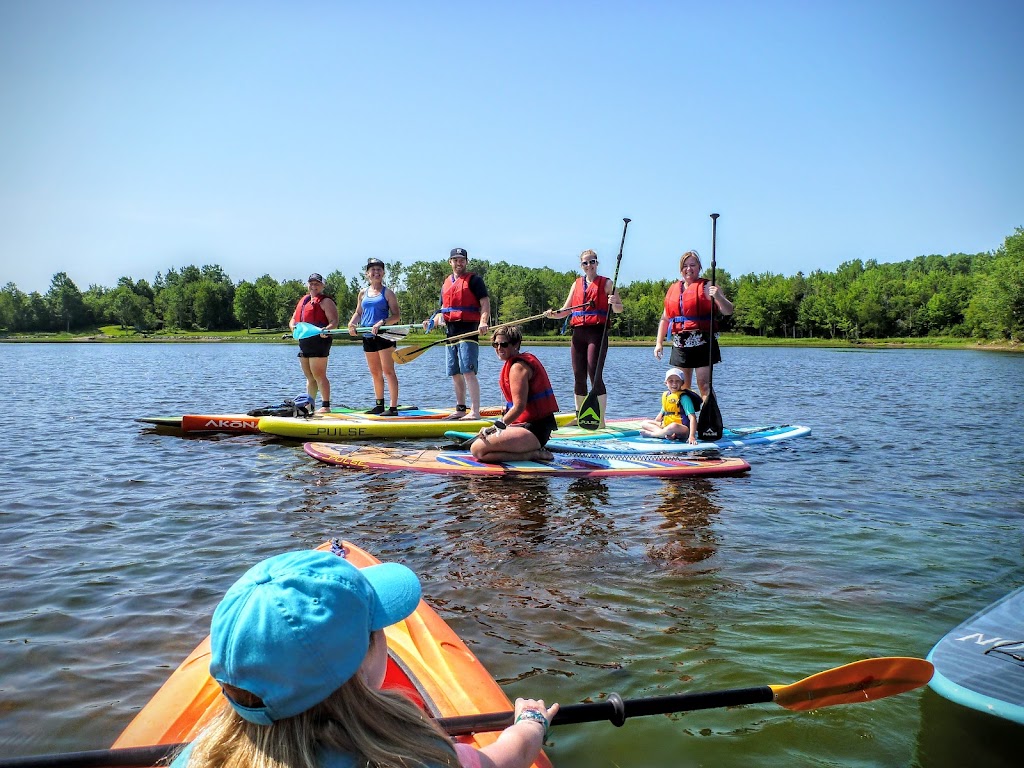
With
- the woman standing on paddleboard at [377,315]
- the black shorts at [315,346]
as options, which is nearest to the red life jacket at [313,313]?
the black shorts at [315,346]

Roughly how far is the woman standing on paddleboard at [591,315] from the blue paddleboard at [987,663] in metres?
6.78

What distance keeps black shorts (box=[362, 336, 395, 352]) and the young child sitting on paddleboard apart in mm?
4030

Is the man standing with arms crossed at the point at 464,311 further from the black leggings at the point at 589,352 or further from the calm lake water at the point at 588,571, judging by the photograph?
the calm lake water at the point at 588,571

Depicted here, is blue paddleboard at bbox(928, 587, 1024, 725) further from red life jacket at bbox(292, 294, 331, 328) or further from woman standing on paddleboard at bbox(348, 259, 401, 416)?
red life jacket at bbox(292, 294, 331, 328)

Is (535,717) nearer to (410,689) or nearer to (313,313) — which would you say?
(410,689)

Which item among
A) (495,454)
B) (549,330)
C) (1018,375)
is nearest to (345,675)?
(495,454)

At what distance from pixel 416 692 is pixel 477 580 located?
2.53 metres

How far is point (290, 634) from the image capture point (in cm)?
145

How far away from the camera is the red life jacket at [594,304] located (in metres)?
10.6

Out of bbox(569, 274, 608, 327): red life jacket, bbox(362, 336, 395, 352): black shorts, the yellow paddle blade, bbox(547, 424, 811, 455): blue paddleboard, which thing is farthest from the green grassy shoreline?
the yellow paddle blade

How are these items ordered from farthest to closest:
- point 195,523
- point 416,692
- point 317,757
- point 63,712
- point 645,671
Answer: point 195,523
point 645,671
point 63,712
point 416,692
point 317,757

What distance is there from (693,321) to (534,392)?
2797 mm

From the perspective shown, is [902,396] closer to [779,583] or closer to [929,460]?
[929,460]

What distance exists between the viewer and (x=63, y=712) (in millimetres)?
3541
